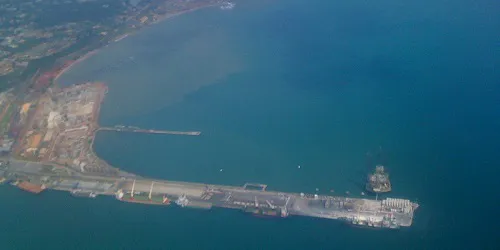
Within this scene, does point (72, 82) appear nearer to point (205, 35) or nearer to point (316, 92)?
point (205, 35)

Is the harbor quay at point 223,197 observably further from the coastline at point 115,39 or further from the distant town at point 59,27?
the distant town at point 59,27

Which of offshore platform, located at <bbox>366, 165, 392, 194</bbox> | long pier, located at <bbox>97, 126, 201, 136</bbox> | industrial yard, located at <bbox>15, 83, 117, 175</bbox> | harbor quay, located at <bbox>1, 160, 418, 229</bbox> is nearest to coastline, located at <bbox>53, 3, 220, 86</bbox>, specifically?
industrial yard, located at <bbox>15, 83, 117, 175</bbox>

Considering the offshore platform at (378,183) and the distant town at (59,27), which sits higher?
the offshore platform at (378,183)

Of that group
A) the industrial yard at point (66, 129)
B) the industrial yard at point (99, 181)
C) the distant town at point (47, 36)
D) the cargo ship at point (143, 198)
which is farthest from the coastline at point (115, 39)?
the cargo ship at point (143, 198)

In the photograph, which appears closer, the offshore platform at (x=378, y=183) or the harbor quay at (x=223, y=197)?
the harbor quay at (x=223, y=197)

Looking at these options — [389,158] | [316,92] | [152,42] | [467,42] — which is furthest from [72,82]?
[467,42]

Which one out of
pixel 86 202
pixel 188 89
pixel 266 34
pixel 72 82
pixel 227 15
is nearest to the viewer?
pixel 86 202

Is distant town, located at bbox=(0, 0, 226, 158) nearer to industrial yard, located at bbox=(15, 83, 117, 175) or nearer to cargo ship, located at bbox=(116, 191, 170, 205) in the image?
industrial yard, located at bbox=(15, 83, 117, 175)

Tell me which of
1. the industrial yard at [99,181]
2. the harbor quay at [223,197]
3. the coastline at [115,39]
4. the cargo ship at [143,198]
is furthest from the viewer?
the coastline at [115,39]
